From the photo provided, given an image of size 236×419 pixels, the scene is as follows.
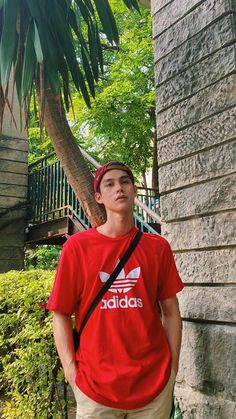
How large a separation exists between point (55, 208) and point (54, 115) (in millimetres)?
3830

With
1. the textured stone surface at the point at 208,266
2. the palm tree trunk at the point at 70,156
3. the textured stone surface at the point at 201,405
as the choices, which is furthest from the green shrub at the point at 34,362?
the textured stone surface at the point at 208,266

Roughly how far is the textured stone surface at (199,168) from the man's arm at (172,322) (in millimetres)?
815

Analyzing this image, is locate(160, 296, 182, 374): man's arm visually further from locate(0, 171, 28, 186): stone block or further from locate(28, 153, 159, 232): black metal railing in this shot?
locate(0, 171, 28, 186): stone block

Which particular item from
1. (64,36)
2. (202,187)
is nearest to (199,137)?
(202,187)

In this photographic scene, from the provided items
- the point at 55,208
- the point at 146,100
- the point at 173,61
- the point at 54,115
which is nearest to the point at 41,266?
the point at 55,208

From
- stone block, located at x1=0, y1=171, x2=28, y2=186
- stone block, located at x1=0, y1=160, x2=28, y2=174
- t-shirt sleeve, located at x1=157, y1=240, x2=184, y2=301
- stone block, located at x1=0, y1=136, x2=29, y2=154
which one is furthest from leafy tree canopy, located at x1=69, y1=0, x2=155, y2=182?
t-shirt sleeve, located at x1=157, y1=240, x2=184, y2=301

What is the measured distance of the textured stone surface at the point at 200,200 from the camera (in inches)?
88.3

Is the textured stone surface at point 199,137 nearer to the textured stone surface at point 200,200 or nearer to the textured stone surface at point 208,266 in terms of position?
the textured stone surface at point 200,200

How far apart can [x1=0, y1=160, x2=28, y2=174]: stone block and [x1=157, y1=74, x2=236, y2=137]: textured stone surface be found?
5.81m

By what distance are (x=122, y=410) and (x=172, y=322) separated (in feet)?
1.52

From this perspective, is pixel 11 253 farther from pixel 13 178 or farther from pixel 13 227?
pixel 13 178

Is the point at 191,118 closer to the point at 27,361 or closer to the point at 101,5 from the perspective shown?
the point at 101,5

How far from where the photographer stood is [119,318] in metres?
1.70

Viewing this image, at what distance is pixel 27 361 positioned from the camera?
3172 mm
